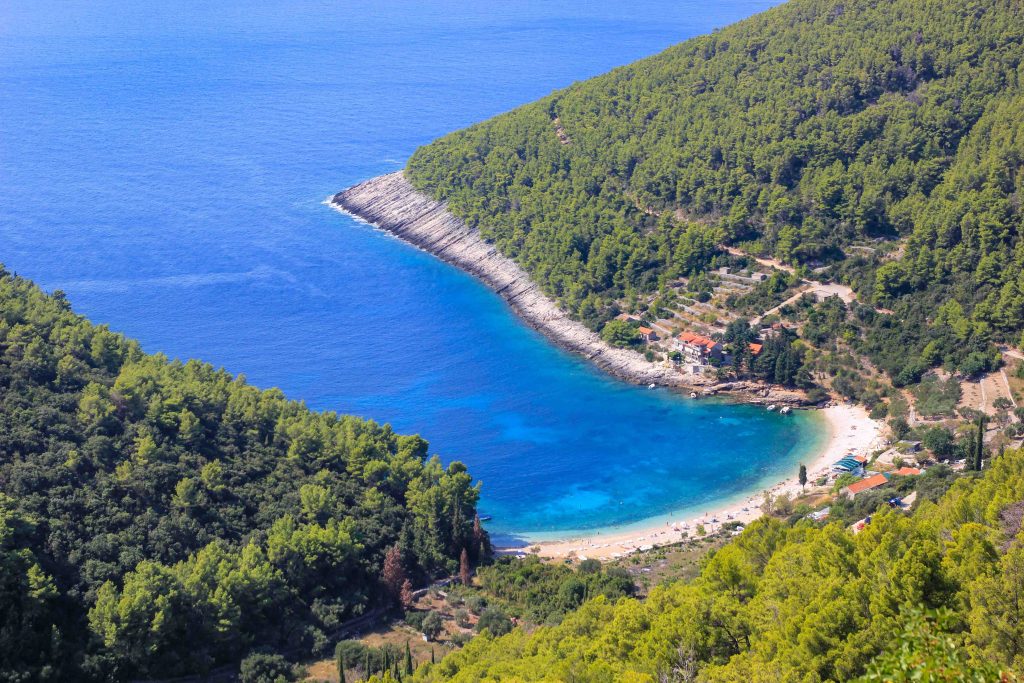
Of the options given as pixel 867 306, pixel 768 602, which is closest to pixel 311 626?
pixel 768 602

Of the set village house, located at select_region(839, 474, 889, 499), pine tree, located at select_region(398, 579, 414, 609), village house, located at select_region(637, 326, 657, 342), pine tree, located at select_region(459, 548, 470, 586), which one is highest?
village house, located at select_region(637, 326, 657, 342)

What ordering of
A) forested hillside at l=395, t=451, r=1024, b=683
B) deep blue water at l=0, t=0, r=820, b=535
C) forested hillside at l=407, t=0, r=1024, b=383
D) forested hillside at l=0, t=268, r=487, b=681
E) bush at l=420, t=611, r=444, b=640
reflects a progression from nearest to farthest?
forested hillside at l=395, t=451, r=1024, b=683
forested hillside at l=0, t=268, r=487, b=681
bush at l=420, t=611, r=444, b=640
deep blue water at l=0, t=0, r=820, b=535
forested hillside at l=407, t=0, r=1024, b=383

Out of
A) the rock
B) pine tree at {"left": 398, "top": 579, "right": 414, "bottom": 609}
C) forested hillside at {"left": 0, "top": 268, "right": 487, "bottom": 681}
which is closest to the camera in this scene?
forested hillside at {"left": 0, "top": 268, "right": 487, "bottom": 681}

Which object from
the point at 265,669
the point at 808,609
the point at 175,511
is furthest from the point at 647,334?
the point at 808,609

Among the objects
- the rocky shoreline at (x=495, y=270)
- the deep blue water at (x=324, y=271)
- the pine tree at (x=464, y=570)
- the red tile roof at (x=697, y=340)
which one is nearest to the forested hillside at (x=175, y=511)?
the pine tree at (x=464, y=570)

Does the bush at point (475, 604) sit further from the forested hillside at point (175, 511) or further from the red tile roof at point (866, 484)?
the red tile roof at point (866, 484)

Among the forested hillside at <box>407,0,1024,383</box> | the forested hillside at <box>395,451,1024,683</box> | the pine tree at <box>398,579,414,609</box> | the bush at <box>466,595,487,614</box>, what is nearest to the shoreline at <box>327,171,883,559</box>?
the forested hillside at <box>407,0,1024,383</box>

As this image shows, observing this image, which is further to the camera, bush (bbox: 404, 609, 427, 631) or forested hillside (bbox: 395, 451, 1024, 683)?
bush (bbox: 404, 609, 427, 631)

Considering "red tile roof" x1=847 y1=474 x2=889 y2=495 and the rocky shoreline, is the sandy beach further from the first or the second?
the rocky shoreline
